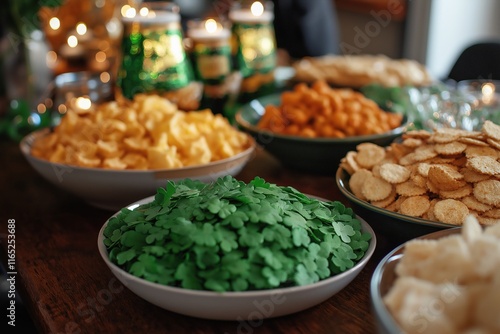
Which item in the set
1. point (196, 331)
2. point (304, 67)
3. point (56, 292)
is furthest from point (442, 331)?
point (304, 67)

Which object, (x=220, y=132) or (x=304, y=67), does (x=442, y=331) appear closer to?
(x=220, y=132)

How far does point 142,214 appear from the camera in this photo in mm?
772

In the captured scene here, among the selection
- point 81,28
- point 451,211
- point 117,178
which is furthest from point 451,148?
point 81,28

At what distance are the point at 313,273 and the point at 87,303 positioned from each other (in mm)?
322

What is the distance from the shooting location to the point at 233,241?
0.66 m

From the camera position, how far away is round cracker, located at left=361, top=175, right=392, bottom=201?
842mm

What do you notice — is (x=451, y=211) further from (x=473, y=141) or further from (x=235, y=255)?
(x=235, y=255)

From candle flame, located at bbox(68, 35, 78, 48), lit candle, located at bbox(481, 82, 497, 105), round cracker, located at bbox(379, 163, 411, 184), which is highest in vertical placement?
candle flame, located at bbox(68, 35, 78, 48)

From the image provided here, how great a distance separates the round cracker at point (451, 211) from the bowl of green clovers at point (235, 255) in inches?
4.2

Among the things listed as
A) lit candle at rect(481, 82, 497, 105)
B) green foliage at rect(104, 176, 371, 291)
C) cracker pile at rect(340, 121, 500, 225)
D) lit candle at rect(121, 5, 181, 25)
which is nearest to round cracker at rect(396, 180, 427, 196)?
cracker pile at rect(340, 121, 500, 225)

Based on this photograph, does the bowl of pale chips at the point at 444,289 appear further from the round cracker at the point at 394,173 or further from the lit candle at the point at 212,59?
the lit candle at the point at 212,59

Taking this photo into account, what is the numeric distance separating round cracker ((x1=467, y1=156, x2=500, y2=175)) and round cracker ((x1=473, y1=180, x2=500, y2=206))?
0.05ft

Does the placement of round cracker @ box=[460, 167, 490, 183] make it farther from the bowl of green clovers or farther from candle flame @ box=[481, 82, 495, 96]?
candle flame @ box=[481, 82, 495, 96]

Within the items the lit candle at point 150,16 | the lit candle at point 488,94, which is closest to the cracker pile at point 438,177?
the lit candle at point 488,94
